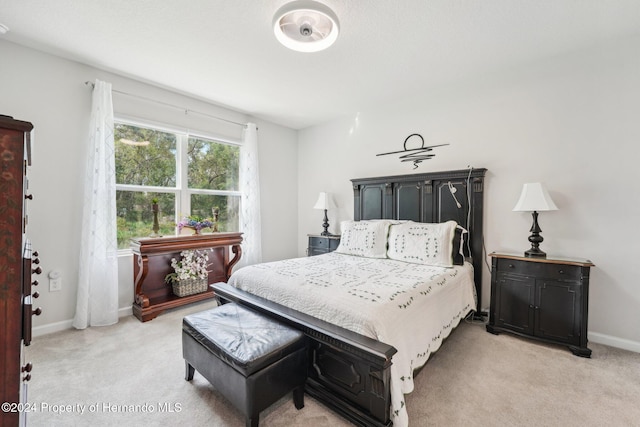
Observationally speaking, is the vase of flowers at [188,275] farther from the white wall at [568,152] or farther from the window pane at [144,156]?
the white wall at [568,152]

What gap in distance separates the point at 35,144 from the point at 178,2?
1.95m

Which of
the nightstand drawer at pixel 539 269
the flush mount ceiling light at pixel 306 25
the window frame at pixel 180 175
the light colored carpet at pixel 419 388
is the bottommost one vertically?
the light colored carpet at pixel 419 388

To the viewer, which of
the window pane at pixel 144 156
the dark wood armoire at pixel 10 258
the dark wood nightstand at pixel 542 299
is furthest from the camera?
the window pane at pixel 144 156

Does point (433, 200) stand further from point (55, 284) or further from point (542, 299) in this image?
point (55, 284)

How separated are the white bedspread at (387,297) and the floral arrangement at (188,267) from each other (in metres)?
1.13

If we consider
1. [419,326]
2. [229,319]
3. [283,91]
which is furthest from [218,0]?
[419,326]

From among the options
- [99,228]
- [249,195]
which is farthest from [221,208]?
[99,228]

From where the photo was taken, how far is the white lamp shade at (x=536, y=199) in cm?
243

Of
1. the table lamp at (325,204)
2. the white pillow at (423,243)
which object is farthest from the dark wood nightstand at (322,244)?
the white pillow at (423,243)

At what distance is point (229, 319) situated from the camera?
6.11 feet

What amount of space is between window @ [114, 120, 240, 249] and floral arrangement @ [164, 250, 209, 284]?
0.40 m

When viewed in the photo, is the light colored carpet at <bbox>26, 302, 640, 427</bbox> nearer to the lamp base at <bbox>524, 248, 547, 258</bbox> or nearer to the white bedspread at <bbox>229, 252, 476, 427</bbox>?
the white bedspread at <bbox>229, 252, 476, 427</bbox>

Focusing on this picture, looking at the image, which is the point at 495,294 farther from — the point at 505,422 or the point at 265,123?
the point at 265,123

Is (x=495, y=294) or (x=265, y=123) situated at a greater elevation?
(x=265, y=123)
